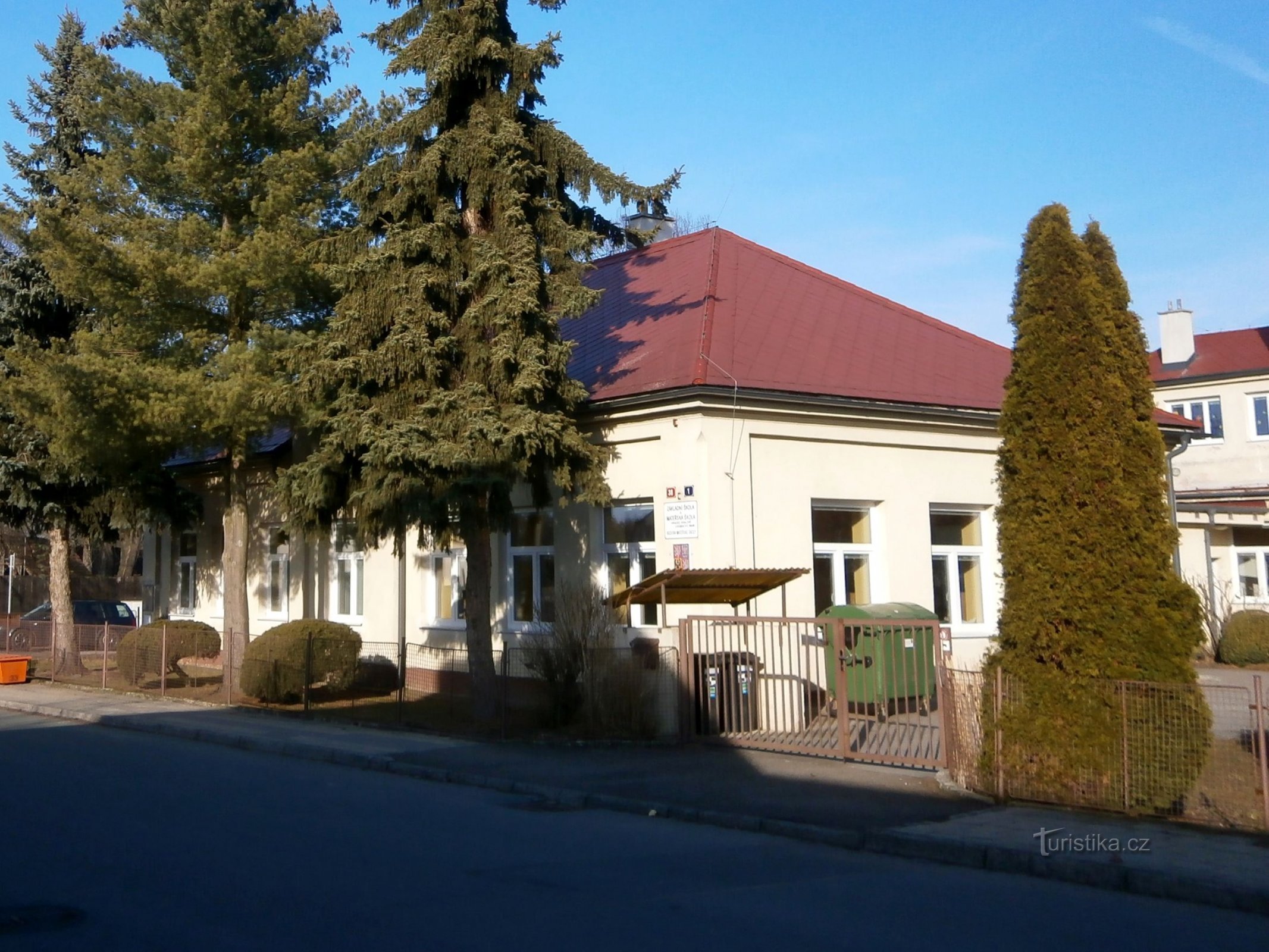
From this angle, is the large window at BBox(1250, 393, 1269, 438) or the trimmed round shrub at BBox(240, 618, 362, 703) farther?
the large window at BBox(1250, 393, 1269, 438)

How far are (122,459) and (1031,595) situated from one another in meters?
16.3

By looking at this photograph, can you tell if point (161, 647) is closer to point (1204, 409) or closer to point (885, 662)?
point (885, 662)

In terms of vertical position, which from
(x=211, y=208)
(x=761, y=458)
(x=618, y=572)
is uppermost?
(x=211, y=208)

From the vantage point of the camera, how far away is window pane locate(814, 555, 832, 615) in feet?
58.0

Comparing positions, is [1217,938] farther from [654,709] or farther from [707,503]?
[707,503]

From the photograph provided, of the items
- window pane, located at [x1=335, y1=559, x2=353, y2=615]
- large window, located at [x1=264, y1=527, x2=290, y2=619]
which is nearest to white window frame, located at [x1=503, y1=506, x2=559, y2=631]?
window pane, located at [x1=335, y1=559, x2=353, y2=615]

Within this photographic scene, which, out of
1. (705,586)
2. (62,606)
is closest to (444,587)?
(705,586)

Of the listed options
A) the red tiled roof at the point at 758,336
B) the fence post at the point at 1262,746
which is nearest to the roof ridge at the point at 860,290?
the red tiled roof at the point at 758,336

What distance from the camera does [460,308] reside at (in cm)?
1586

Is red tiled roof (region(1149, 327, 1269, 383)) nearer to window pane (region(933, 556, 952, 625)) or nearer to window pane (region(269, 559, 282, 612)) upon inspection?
window pane (region(933, 556, 952, 625))

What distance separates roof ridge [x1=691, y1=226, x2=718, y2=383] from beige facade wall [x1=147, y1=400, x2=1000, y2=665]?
62cm

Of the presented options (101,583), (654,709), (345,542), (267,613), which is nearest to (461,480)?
(345,542)

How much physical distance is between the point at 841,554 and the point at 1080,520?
762cm

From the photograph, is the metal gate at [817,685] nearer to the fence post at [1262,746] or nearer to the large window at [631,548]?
the large window at [631,548]
